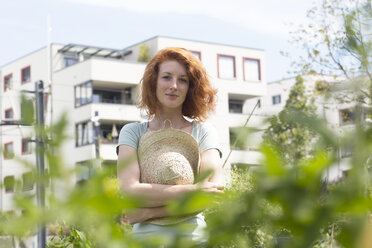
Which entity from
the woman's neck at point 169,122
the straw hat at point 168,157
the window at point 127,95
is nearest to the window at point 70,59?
the window at point 127,95

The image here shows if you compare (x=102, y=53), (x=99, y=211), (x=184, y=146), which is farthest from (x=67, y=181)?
(x=102, y=53)

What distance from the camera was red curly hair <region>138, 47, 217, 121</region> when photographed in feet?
8.73

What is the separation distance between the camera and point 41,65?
41.2m

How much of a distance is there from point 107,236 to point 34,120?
9 centimetres

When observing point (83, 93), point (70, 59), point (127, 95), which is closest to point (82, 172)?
point (83, 93)

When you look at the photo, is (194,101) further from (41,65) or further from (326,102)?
(41,65)

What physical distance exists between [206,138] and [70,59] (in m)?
38.9

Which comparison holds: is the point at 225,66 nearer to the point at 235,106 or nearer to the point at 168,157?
the point at 235,106

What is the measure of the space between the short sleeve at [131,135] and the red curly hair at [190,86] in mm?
119

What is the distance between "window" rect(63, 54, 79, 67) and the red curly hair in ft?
125

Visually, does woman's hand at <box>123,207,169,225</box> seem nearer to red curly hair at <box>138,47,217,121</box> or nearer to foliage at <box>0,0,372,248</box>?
red curly hair at <box>138,47,217,121</box>

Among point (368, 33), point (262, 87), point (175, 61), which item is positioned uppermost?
point (262, 87)

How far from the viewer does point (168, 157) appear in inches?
94.9

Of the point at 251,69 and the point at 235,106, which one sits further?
the point at 235,106
